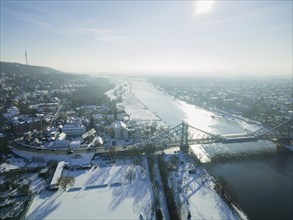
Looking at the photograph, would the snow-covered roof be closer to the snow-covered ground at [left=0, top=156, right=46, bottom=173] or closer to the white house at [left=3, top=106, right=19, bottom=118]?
the snow-covered ground at [left=0, top=156, right=46, bottom=173]

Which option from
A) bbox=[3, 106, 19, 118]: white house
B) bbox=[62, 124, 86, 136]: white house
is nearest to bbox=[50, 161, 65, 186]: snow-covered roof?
bbox=[62, 124, 86, 136]: white house

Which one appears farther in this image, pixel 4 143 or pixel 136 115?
pixel 136 115

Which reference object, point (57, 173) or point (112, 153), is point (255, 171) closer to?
point (112, 153)

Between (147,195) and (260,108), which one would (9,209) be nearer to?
(147,195)

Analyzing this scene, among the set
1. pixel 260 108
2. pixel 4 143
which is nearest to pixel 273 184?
pixel 4 143

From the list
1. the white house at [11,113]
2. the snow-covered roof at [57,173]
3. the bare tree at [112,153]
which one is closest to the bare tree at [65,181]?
the snow-covered roof at [57,173]

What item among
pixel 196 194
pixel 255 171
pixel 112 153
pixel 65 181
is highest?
pixel 65 181

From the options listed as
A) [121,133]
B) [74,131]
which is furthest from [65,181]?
[74,131]
